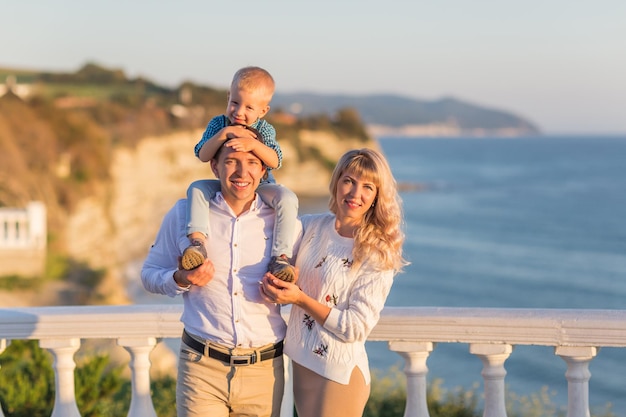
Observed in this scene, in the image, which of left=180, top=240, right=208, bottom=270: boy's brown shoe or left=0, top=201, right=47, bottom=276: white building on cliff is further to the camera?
left=0, top=201, right=47, bottom=276: white building on cliff

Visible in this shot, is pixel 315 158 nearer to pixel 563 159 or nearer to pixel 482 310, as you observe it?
pixel 563 159

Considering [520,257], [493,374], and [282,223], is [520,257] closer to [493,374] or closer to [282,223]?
[493,374]

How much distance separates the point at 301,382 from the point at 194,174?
221 feet

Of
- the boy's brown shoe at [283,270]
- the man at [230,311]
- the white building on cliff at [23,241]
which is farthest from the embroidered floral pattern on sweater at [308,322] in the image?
the white building on cliff at [23,241]

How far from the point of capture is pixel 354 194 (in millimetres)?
2805

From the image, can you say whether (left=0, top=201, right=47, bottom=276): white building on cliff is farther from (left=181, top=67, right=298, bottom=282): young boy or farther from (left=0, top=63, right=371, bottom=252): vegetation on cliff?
(left=181, top=67, right=298, bottom=282): young boy

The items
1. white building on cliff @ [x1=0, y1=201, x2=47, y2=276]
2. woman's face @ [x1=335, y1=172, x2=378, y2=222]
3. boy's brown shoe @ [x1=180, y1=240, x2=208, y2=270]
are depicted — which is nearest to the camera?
boy's brown shoe @ [x1=180, y1=240, x2=208, y2=270]

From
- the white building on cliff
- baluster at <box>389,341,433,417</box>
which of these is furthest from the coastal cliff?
baluster at <box>389,341,433,417</box>

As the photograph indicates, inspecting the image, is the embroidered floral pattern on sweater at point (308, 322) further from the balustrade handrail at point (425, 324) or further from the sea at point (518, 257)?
the sea at point (518, 257)

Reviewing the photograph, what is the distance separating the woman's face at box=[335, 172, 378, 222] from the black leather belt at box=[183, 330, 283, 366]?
0.54 metres

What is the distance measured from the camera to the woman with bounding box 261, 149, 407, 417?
2756 millimetres

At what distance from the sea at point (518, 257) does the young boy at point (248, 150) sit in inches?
43.2

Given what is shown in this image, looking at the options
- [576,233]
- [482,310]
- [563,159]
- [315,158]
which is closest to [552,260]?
[576,233]

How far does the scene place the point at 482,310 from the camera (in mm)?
3277
